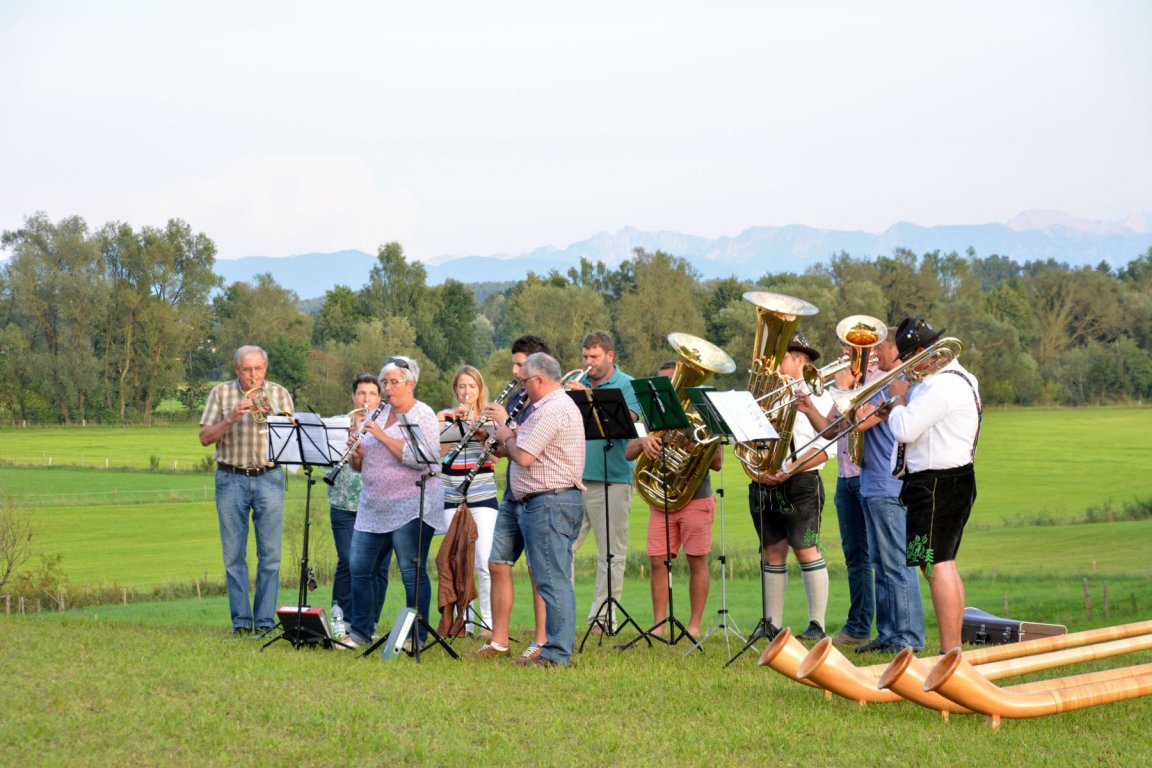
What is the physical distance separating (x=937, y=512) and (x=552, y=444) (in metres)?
2.56

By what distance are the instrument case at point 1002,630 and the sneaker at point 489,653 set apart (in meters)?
3.90

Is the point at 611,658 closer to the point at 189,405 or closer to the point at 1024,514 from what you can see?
the point at 1024,514

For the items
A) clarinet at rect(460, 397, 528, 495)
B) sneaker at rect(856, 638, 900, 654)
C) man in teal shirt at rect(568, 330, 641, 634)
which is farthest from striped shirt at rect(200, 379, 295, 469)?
sneaker at rect(856, 638, 900, 654)

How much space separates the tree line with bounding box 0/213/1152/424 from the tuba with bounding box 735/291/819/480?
4992 cm

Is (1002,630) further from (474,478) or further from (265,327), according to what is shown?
(265,327)

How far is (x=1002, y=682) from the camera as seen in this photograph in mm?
8375

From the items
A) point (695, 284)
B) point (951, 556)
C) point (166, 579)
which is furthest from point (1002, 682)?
point (695, 284)

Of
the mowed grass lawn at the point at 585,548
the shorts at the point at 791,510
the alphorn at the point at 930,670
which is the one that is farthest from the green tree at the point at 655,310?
the alphorn at the point at 930,670

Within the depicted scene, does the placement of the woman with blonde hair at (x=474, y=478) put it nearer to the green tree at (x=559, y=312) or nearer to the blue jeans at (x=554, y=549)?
the blue jeans at (x=554, y=549)

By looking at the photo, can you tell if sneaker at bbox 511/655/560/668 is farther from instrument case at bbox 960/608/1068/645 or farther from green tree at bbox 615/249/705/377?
green tree at bbox 615/249/705/377

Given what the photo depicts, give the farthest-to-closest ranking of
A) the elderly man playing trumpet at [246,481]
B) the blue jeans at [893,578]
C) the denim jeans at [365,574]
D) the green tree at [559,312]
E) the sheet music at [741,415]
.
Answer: the green tree at [559,312], the elderly man playing trumpet at [246,481], the denim jeans at [365,574], the blue jeans at [893,578], the sheet music at [741,415]

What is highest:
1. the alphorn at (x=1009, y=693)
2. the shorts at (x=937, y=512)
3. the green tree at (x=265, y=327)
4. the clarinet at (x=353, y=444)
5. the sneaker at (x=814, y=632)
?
the green tree at (x=265, y=327)

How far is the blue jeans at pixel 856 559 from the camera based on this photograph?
10562mm

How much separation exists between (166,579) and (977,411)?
29026 millimetres
